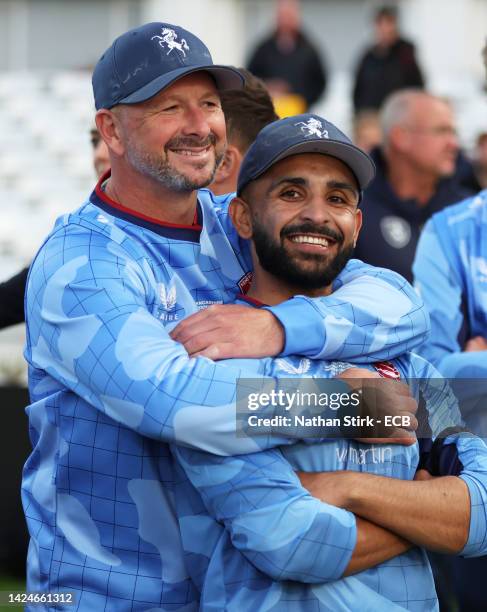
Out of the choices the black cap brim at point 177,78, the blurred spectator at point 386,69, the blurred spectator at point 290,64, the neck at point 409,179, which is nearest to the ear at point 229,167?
the black cap brim at point 177,78

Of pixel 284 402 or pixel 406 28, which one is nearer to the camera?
pixel 284 402

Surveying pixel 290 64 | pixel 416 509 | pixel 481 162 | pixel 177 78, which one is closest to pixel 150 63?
pixel 177 78

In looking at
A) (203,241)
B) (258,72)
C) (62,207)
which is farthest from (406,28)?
(203,241)

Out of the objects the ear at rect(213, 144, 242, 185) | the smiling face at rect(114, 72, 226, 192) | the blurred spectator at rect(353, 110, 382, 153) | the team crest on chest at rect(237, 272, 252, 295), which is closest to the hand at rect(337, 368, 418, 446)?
the team crest on chest at rect(237, 272, 252, 295)

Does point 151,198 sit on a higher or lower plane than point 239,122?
lower

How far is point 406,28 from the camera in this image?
16969 millimetres

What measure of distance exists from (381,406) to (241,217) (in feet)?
2.06

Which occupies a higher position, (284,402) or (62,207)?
(62,207)

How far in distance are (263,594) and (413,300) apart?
0.79 meters

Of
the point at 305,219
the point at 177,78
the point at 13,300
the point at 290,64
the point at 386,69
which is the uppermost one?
the point at 290,64

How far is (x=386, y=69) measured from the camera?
11.0 metres

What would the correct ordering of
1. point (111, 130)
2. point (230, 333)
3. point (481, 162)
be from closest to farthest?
point (230, 333) < point (111, 130) < point (481, 162)

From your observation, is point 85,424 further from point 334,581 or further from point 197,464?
point 334,581

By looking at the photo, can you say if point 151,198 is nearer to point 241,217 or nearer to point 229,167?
point 241,217
